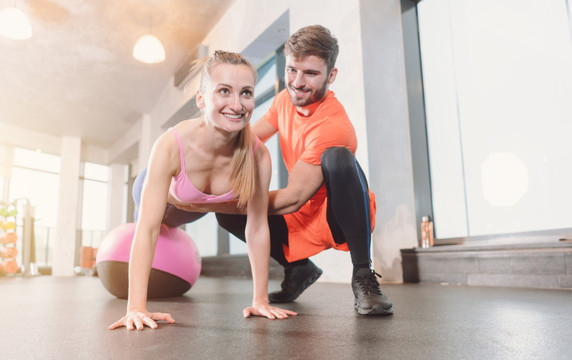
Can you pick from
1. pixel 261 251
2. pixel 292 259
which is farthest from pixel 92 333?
pixel 292 259

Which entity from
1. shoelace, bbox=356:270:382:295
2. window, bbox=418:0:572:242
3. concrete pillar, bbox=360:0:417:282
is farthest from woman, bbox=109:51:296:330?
window, bbox=418:0:572:242

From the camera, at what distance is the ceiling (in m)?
4.45

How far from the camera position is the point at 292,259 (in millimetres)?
1577

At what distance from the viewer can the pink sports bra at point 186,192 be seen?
1.25m

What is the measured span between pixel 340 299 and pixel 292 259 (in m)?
0.27

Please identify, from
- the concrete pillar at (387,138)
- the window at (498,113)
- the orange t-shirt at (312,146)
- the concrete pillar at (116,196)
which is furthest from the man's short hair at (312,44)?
the concrete pillar at (116,196)

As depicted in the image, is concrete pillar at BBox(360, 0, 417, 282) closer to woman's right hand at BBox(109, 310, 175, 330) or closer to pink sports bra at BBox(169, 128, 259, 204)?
pink sports bra at BBox(169, 128, 259, 204)

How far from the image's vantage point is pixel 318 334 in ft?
3.06

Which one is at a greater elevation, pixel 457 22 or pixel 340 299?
pixel 457 22

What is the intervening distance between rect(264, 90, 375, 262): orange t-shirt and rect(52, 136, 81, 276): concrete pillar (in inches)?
300

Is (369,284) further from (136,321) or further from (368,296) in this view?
(136,321)

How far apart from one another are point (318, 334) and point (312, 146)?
67 cm

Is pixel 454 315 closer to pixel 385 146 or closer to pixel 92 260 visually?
pixel 385 146

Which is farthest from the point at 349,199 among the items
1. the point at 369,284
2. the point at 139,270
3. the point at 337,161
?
the point at 139,270
